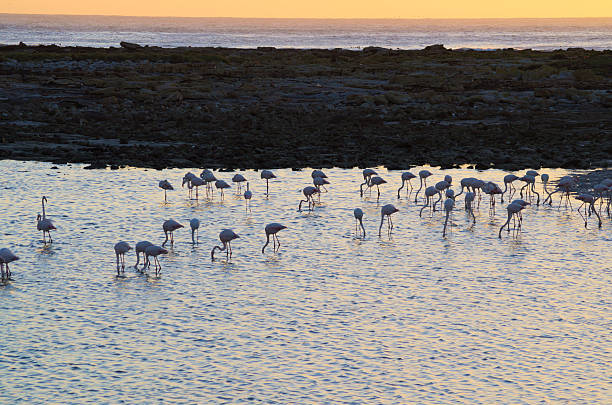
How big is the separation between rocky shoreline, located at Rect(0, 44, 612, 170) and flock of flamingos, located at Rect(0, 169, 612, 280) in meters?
4.12

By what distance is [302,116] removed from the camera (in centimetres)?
3750

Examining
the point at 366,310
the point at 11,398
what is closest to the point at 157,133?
the point at 366,310

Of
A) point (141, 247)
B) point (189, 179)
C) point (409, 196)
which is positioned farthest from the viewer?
point (409, 196)

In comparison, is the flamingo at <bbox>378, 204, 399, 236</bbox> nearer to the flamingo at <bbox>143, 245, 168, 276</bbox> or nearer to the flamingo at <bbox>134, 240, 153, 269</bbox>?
the flamingo at <bbox>143, 245, 168, 276</bbox>

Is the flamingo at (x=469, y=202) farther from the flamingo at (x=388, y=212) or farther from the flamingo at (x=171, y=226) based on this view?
the flamingo at (x=171, y=226)

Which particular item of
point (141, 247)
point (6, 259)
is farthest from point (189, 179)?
point (6, 259)

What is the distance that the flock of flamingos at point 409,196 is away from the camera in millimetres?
16031

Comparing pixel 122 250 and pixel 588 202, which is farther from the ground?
pixel 588 202

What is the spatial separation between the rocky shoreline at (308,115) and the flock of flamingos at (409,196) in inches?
162

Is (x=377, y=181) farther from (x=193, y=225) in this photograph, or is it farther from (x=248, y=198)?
(x=193, y=225)

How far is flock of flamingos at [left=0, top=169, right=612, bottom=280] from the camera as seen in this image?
631 inches

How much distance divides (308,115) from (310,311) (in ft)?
82.1

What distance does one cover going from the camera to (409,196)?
22.8 metres

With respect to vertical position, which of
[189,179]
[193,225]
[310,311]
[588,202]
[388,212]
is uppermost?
[189,179]
